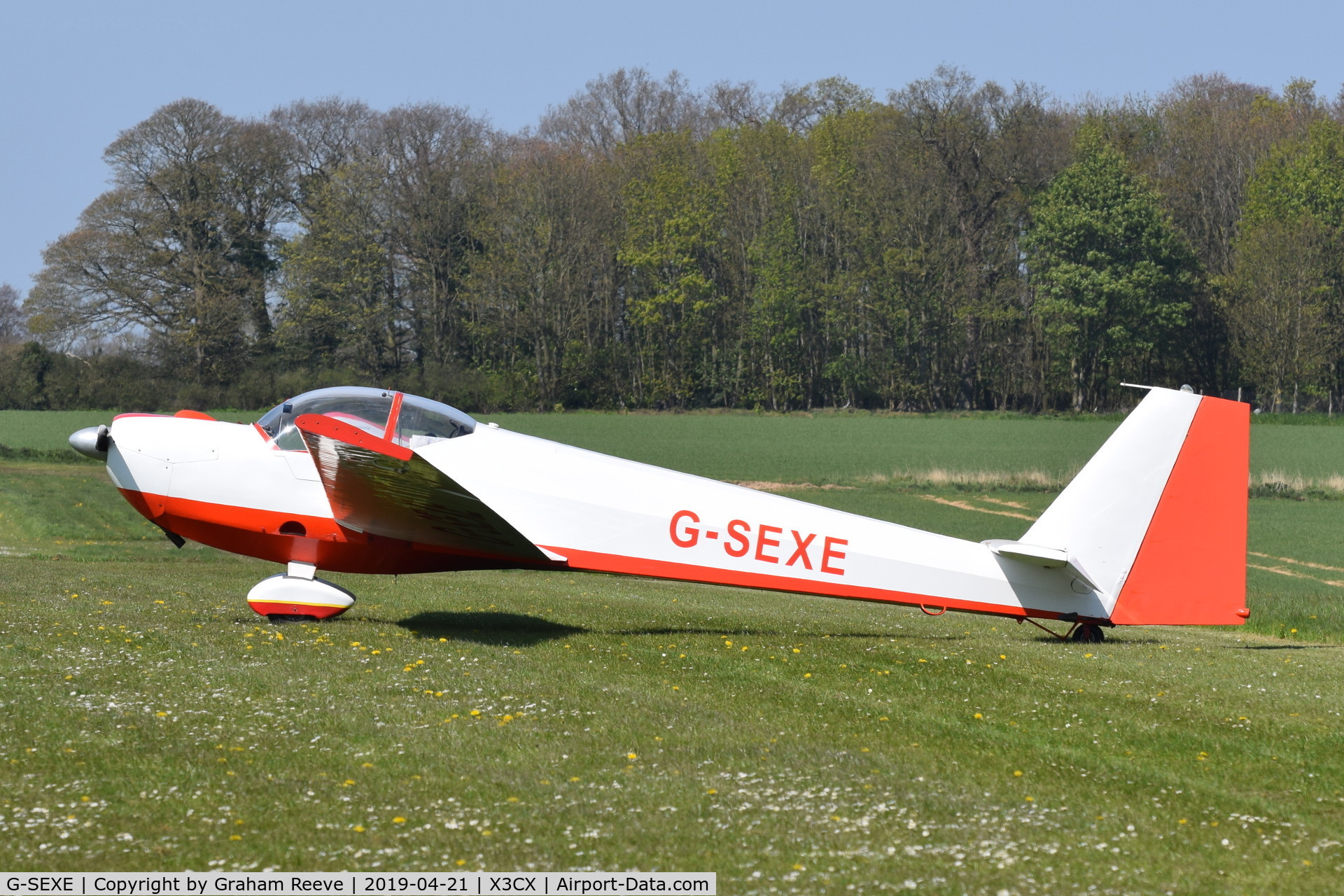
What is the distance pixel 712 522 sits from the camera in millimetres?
9484

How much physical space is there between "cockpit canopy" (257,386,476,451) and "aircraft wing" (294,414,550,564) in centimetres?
59

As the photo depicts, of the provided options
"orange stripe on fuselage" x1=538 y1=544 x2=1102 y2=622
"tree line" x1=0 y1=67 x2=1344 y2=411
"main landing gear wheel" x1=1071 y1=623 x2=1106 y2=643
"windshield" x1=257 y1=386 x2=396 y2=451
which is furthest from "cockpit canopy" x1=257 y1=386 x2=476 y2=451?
"tree line" x1=0 y1=67 x2=1344 y2=411

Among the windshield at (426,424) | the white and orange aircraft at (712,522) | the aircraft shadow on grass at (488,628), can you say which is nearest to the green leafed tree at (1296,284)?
the white and orange aircraft at (712,522)

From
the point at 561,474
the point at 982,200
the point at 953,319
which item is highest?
the point at 982,200

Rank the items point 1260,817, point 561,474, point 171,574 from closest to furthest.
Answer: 1. point 1260,817
2. point 561,474
3. point 171,574

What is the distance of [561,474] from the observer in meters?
9.60

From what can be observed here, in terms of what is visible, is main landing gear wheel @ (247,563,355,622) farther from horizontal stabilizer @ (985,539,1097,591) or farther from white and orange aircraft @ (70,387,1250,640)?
horizontal stabilizer @ (985,539,1097,591)

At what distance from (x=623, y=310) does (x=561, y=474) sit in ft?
221

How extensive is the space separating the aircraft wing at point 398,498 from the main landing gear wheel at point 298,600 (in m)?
0.59

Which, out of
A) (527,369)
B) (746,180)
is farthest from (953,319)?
(527,369)

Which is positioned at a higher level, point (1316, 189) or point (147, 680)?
point (1316, 189)

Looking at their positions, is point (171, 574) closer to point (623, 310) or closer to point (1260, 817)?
point (1260, 817)

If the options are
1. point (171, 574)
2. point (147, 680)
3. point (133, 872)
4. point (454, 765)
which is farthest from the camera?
point (171, 574)

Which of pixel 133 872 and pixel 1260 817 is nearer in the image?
pixel 133 872
